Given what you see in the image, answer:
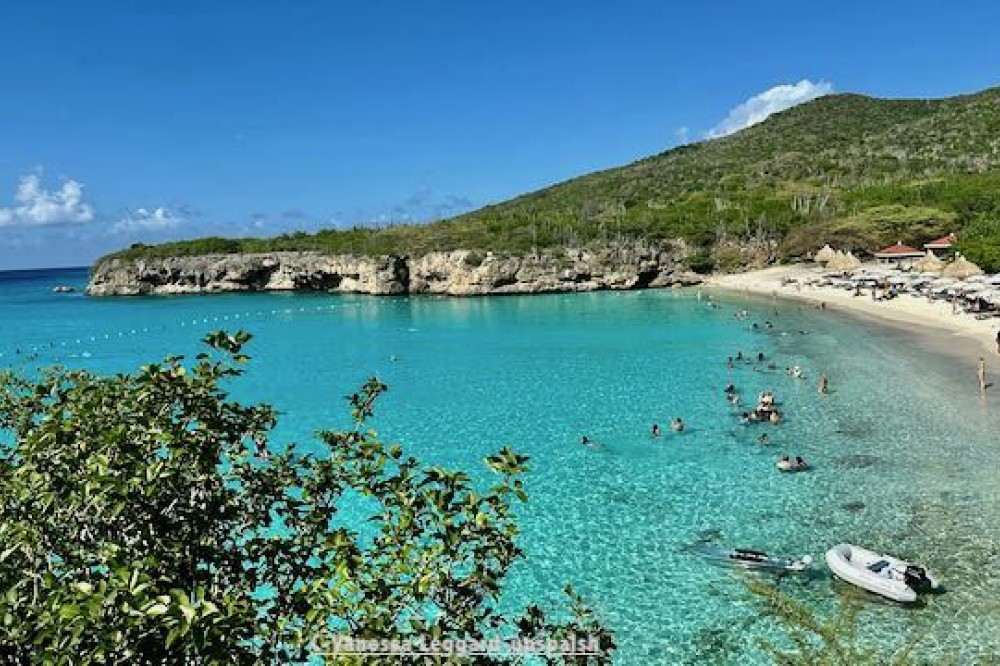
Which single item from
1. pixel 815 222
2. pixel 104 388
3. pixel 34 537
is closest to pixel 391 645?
pixel 34 537

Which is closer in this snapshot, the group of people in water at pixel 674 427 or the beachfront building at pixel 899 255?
the group of people in water at pixel 674 427

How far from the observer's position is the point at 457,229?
110812 millimetres

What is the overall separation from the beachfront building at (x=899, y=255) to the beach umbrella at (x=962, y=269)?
15.9 meters

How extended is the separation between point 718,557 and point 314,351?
41596 millimetres

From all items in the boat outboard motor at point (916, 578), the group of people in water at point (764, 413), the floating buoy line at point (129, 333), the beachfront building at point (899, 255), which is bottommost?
the boat outboard motor at point (916, 578)

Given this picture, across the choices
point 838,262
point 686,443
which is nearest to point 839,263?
point 838,262

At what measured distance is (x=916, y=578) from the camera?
15125mm

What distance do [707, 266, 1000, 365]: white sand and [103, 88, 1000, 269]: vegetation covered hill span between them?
6909 millimetres

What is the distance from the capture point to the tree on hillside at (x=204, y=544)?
390 cm

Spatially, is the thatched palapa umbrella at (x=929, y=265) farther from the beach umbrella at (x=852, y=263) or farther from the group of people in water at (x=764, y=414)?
the group of people in water at (x=764, y=414)

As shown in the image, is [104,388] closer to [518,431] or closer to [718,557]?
[718,557]

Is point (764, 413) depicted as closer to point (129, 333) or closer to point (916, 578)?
point (916, 578)

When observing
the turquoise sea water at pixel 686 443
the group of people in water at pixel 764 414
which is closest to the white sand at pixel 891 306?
the turquoise sea water at pixel 686 443

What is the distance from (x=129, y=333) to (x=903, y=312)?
217ft
